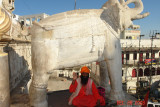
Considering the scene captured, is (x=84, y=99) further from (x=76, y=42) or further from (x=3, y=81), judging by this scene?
(x=3, y=81)

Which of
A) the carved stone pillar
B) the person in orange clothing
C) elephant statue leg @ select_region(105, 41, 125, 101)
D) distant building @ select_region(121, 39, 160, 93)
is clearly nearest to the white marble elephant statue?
elephant statue leg @ select_region(105, 41, 125, 101)

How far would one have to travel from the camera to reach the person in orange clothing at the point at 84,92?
2.84 metres

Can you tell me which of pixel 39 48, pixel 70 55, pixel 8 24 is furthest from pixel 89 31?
pixel 8 24

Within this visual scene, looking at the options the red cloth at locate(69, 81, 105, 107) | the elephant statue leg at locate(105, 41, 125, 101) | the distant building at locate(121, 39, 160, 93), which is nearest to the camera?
the red cloth at locate(69, 81, 105, 107)

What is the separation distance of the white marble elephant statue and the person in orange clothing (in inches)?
16.7

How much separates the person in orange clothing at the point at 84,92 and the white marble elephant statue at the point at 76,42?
1.39 ft

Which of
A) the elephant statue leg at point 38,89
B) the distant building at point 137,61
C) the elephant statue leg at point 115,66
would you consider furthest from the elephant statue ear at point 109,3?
the distant building at point 137,61

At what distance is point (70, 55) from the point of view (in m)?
2.52

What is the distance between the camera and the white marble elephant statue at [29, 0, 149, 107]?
2.33m

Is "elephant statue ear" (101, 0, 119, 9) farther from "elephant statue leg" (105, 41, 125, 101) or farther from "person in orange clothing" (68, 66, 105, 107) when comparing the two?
"person in orange clothing" (68, 66, 105, 107)

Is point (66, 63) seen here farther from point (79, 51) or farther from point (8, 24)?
point (8, 24)

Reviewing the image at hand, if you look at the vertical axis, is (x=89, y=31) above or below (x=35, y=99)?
above

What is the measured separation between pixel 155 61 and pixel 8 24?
81.1 ft

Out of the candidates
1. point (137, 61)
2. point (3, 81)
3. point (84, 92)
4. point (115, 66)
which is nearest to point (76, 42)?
point (115, 66)
